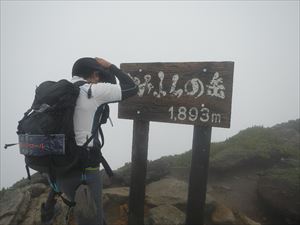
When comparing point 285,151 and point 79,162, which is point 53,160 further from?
point 285,151

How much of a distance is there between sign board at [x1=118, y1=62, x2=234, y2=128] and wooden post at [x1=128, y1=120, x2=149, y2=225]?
271mm

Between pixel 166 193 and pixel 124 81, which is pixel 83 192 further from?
pixel 166 193

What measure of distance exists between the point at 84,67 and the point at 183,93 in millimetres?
1868

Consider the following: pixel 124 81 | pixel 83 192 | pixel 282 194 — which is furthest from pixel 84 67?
pixel 282 194

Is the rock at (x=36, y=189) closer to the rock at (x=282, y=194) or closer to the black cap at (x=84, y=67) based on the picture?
the black cap at (x=84, y=67)

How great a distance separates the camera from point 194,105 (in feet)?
14.7

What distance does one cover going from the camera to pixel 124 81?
3795mm

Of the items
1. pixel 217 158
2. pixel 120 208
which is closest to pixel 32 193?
pixel 120 208

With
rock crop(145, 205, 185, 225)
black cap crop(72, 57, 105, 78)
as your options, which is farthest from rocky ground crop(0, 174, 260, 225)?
black cap crop(72, 57, 105, 78)

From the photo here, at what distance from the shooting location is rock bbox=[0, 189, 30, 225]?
5.02 metres

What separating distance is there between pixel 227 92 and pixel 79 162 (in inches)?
105

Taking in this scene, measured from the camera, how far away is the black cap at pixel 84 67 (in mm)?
3663

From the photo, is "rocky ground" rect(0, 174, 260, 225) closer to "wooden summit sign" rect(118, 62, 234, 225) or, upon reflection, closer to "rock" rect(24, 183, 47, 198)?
"rock" rect(24, 183, 47, 198)

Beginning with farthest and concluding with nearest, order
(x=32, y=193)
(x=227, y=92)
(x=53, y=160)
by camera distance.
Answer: (x=32, y=193) < (x=227, y=92) < (x=53, y=160)
